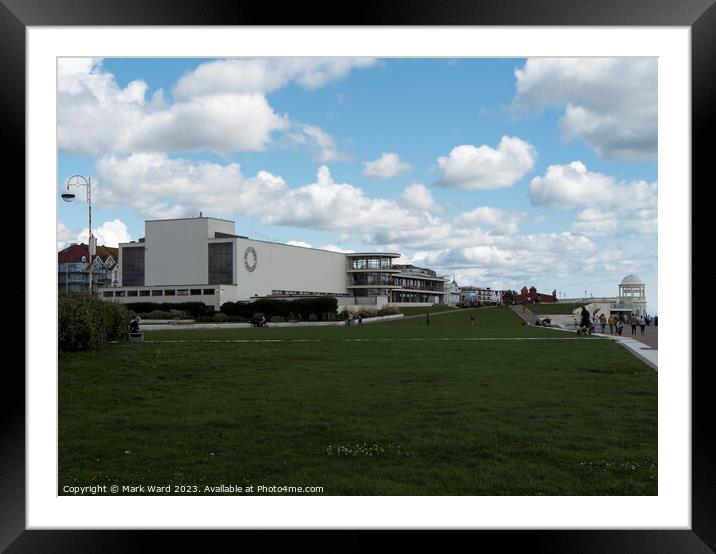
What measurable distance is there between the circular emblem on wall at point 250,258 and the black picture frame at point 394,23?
52187mm

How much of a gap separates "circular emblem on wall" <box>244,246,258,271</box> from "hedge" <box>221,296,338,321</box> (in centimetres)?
1200

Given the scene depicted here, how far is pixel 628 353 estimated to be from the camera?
51.9 feet

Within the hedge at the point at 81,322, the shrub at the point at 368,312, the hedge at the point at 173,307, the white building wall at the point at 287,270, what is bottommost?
the shrub at the point at 368,312

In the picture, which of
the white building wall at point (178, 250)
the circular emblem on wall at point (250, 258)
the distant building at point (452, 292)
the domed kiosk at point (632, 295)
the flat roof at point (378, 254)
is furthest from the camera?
the distant building at point (452, 292)

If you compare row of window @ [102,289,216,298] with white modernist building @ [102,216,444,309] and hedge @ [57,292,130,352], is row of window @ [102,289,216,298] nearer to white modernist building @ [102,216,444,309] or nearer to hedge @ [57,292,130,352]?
white modernist building @ [102,216,444,309]

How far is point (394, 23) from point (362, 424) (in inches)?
184

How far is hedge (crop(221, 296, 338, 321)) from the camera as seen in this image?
42156mm

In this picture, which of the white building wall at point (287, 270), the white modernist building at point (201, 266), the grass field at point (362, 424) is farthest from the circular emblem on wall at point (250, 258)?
the grass field at point (362, 424)

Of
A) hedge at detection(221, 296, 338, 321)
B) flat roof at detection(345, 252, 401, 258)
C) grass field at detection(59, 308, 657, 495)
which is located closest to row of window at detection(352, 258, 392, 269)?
flat roof at detection(345, 252, 401, 258)

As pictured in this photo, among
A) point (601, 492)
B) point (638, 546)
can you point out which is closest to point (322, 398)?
point (601, 492)

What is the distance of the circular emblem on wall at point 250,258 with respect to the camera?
5623cm

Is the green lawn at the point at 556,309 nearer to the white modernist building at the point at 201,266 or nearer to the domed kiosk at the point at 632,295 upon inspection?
the domed kiosk at the point at 632,295

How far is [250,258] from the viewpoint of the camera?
5678 centimetres

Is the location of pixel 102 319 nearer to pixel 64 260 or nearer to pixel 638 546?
pixel 638 546
